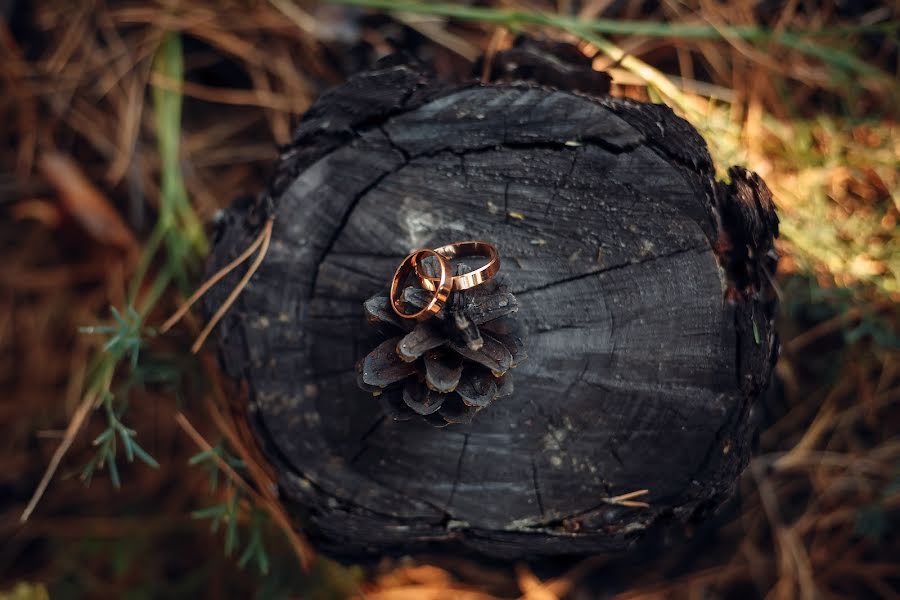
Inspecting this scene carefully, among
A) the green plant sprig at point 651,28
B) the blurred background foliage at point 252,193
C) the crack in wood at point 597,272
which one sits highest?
the green plant sprig at point 651,28

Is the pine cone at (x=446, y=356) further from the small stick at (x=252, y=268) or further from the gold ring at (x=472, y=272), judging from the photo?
the small stick at (x=252, y=268)

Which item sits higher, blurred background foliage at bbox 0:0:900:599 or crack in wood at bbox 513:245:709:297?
crack in wood at bbox 513:245:709:297

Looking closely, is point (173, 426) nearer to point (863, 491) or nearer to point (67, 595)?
point (67, 595)

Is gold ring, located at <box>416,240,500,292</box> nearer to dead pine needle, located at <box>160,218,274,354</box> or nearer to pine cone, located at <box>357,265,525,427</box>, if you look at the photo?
pine cone, located at <box>357,265,525,427</box>

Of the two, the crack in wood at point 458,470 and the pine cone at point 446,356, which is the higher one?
the pine cone at point 446,356

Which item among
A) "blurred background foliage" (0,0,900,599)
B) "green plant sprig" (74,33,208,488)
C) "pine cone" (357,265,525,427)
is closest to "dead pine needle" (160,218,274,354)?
"pine cone" (357,265,525,427)

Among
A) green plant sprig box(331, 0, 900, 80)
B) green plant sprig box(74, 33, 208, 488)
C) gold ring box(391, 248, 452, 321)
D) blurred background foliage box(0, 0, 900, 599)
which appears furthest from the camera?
blurred background foliage box(0, 0, 900, 599)

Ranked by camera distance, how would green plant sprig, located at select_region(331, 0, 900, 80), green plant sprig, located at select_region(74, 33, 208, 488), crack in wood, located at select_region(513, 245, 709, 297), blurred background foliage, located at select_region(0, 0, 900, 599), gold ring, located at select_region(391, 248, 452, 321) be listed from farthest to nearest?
blurred background foliage, located at select_region(0, 0, 900, 599) → green plant sprig, located at select_region(74, 33, 208, 488) → green plant sprig, located at select_region(331, 0, 900, 80) → crack in wood, located at select_region(513, 245, 709, 297) → gold ring, located at select_region(391, 248, 452, 321)

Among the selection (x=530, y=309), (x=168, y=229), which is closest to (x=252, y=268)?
(x=530, y=309)

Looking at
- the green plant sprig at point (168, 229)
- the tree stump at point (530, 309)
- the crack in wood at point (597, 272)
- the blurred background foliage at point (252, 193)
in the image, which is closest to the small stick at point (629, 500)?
the tree stump at point (530, 309)
